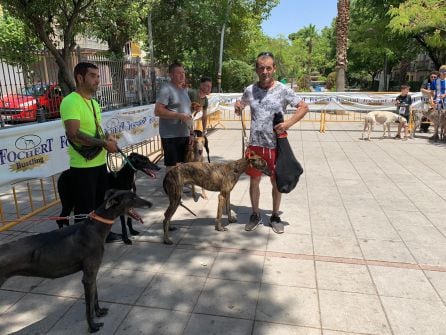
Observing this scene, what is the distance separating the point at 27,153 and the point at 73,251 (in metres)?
2.54

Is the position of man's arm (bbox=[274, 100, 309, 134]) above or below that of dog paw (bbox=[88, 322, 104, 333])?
above

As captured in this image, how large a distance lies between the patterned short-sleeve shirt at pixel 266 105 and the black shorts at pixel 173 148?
1259 millimetres

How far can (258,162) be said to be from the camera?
15.1 feet

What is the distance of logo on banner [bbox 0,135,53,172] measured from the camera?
443cm

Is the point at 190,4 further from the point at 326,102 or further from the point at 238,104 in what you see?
the point at 238,104

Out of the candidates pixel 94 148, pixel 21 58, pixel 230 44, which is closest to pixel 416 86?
pixel 230 44

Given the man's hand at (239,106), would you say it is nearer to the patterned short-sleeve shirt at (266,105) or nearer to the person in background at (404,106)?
the patterned short-sleeve shirt at (266,105)

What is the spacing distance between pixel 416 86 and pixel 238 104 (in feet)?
124

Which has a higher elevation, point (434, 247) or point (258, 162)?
point (258, 162)

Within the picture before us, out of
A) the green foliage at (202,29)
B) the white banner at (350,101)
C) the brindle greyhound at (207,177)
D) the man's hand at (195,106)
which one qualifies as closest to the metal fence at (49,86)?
the man's hand at (195,106)

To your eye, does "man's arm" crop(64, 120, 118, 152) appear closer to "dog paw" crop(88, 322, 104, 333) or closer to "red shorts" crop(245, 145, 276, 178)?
"dog paw" crop(88, 322, 104, 333)

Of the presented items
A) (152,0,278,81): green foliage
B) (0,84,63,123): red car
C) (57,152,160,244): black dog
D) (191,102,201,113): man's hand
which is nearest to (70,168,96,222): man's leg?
(57,152,160,244): black dog

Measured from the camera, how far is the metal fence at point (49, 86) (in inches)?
343

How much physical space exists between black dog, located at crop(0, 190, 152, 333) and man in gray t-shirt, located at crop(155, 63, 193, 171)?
6.97 feet
